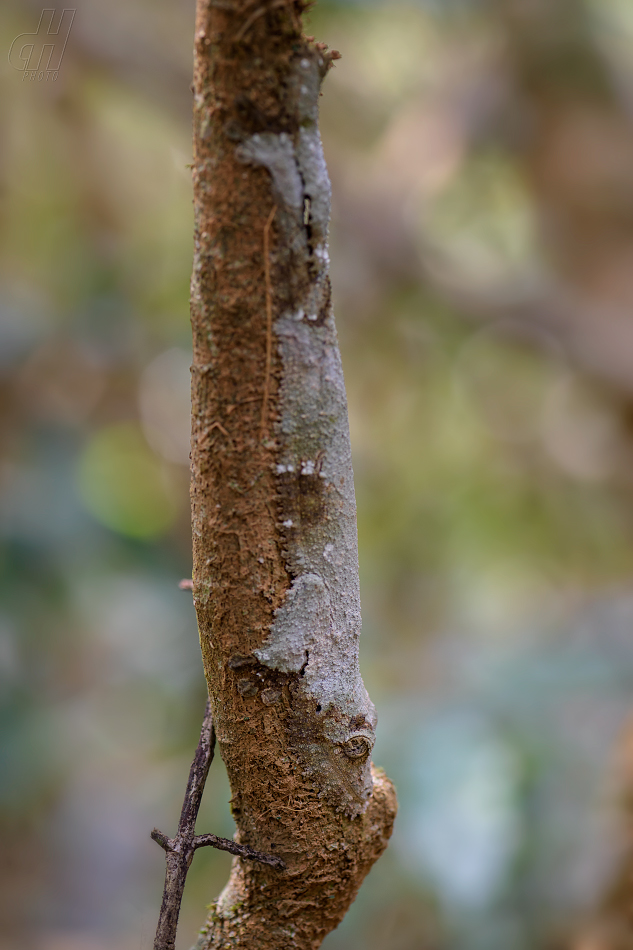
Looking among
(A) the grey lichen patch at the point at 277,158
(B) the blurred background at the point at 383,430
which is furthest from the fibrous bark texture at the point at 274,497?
(B) the blurred background at the point at 383,430

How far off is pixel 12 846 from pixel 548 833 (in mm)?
1835

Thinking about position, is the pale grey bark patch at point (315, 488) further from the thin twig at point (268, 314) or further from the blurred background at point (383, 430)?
the blurred background at point (383, 430)

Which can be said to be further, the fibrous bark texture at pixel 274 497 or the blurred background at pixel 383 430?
the blurred background at pixel 383 430

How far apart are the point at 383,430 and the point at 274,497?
2.85m

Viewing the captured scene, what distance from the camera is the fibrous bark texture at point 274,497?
0.51 meters

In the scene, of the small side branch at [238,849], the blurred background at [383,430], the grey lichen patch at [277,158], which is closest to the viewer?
the grey lichen patch at [277,158]

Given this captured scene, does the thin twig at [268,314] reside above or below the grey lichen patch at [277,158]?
below

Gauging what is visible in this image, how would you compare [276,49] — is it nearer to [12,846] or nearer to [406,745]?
[406,745]

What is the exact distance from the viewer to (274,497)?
1.88 ft

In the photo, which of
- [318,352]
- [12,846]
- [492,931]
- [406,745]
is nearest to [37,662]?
[12,846]

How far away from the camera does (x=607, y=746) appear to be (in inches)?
74.9

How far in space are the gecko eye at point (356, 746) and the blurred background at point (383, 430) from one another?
43.2 inches

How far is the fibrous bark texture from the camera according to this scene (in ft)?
1.66

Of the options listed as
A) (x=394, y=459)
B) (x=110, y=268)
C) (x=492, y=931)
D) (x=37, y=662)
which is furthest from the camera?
(x=394, y=459)
